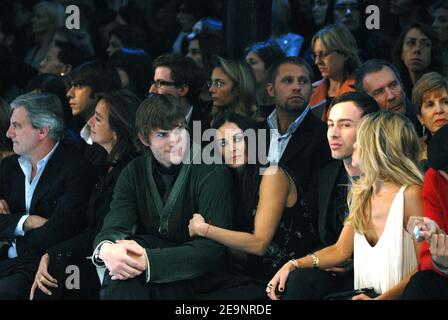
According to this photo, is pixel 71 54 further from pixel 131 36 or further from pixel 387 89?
pixel 387 89

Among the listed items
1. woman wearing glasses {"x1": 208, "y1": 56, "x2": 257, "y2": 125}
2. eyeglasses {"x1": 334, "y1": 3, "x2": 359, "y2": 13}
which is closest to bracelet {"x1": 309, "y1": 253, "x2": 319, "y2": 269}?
woman wearing glasses {"x1": 208, "y1": 56, "x2": 257, "y2": 125}

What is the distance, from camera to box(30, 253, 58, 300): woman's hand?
23.7 ft

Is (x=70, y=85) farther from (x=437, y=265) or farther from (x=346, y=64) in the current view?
(x=437, y=265)

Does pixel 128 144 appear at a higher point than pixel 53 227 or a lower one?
higher

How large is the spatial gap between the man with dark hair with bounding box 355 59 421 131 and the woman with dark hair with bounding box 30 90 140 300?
4.87ft

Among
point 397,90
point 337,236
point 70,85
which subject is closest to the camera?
point 337,236

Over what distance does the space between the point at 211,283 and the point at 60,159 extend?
1.31m

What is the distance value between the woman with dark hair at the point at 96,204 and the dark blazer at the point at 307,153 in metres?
1.00

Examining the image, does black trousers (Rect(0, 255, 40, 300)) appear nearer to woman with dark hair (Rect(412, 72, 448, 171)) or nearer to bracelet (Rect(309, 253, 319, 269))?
bracelet (Rect(309, 253, 319, 269))

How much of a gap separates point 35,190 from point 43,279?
62cm

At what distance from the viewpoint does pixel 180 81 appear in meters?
8.13

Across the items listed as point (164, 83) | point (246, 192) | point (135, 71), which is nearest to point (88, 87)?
point (135, 71)

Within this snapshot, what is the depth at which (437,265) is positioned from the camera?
619 cm
